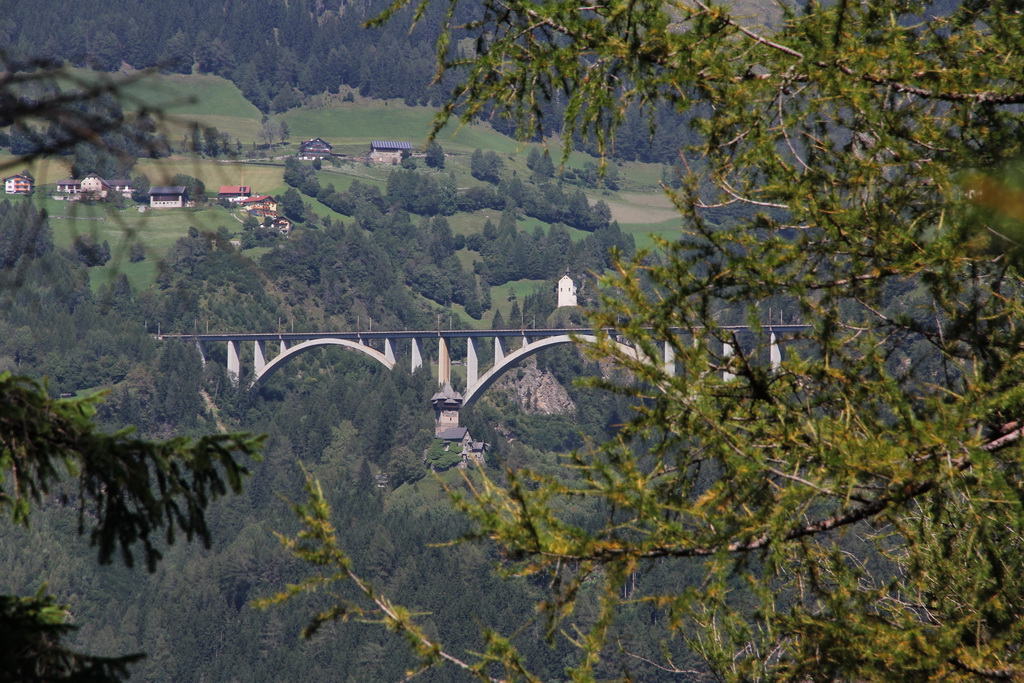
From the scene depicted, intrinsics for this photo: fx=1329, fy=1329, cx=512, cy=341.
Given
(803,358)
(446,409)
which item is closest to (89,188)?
(803,358)

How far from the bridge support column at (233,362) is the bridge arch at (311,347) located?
310cm

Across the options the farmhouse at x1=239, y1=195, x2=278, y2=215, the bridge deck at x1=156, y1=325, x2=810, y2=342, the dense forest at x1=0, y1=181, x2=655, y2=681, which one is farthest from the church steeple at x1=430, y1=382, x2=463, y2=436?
the farmhouse at x1=239, y1=195, x2=278, y2=215

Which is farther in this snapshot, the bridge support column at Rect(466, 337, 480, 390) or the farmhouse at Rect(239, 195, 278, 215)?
the bridge support column at Rect(466, 337, 480, 390)

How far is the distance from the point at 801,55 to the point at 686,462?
2394 mm

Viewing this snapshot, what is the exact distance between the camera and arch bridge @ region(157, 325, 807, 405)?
13612cm

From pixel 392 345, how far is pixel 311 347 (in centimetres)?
2399

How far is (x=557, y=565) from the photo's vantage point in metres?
6.75

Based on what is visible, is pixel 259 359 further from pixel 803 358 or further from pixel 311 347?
pixel 803 358

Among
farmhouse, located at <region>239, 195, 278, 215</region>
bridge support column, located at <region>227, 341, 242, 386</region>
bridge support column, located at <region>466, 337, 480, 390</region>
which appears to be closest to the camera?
farmhouse, located at <region>239, 195, 278, 215</region>

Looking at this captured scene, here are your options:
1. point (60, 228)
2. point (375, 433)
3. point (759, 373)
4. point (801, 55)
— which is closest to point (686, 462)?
point (759, 373)

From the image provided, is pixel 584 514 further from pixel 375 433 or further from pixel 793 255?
pixel 793 255

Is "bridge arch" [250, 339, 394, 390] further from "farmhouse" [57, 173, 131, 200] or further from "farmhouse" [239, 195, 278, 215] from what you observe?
"farmhouse" [57, 173, 131, 200]

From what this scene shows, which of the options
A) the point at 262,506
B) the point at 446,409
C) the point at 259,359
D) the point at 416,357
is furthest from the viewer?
the point at 446,409

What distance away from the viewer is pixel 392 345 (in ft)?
554
